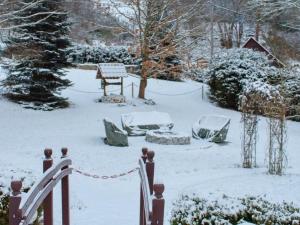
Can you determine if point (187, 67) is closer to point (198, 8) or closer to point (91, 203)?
point (198, 8)

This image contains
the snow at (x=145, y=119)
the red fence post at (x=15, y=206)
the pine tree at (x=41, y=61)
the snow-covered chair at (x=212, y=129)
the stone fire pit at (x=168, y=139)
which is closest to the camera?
the red fence post at (x=15, y=206)

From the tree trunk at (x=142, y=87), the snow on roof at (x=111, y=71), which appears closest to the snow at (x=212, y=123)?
the tree trunk at (x=142, y=87)

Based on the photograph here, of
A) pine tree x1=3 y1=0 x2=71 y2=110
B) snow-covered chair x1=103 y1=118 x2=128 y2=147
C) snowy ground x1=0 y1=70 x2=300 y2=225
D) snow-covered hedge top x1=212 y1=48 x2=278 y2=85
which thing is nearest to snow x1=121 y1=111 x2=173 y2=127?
snowy ground x1=0 y1=70 x2=300 y2=225

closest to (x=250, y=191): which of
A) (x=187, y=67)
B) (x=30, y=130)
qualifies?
(x=30, y=130)

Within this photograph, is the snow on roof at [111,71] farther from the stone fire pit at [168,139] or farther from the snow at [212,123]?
the stone fire pit at [168,139]

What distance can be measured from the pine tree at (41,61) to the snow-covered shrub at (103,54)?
12.0 metres

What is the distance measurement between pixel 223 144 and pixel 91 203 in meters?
7.39

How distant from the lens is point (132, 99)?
852 inches

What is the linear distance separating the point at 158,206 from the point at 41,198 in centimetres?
146

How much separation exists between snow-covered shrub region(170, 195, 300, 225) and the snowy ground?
1.13 m

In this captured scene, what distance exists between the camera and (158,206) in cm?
380

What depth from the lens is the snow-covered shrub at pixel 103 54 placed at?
31.5 metres

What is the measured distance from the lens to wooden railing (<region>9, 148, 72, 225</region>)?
12.6 feet

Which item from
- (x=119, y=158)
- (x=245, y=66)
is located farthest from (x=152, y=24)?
(x=119, y=158)
